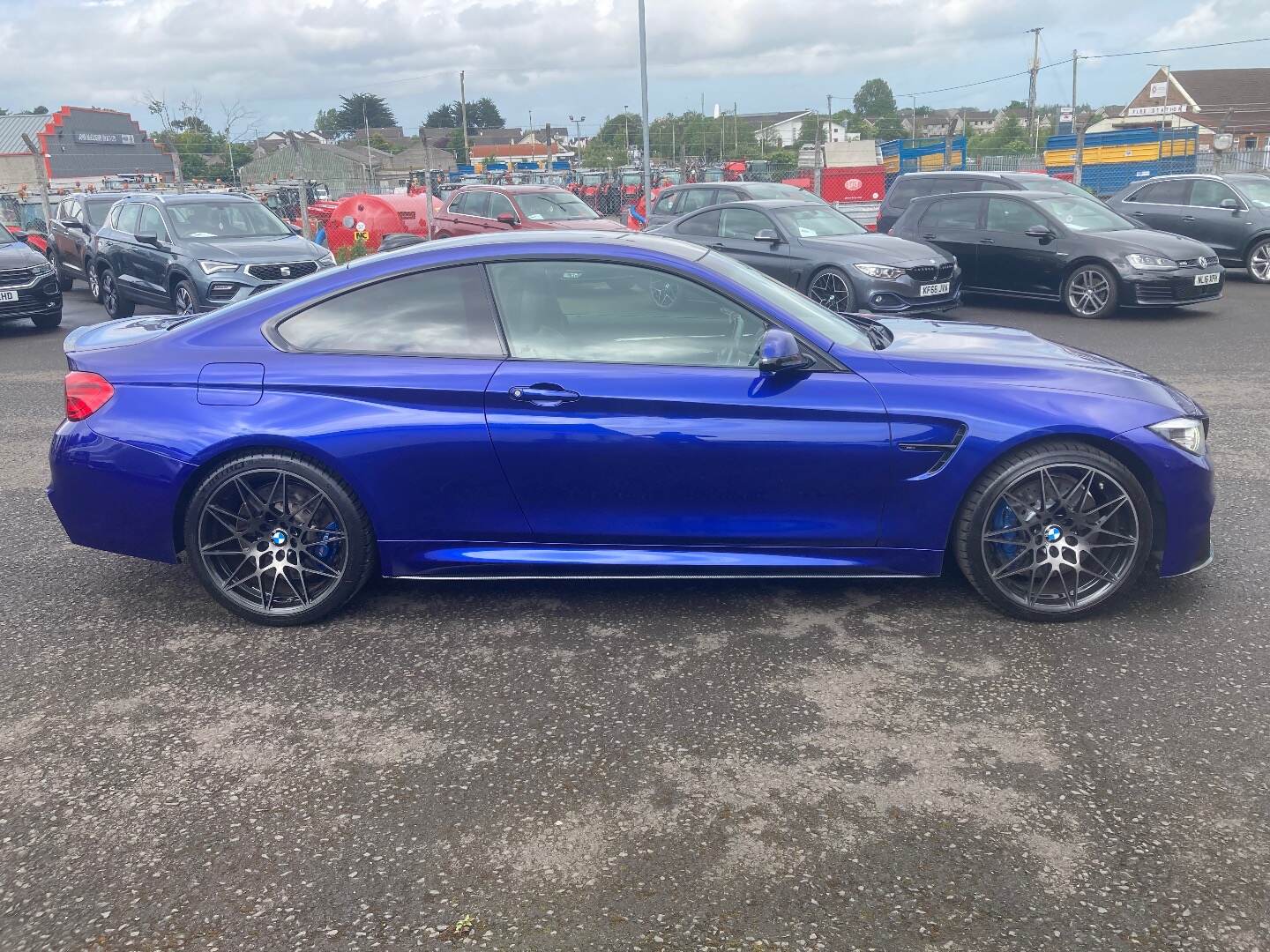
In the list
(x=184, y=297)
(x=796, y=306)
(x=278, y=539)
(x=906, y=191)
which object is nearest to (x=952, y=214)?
(x=906, y=191)

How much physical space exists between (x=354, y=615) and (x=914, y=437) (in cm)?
233

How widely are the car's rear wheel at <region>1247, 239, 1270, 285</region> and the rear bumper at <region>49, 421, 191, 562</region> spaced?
51.1 feet

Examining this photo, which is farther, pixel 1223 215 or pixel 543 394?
pixel 1223 215

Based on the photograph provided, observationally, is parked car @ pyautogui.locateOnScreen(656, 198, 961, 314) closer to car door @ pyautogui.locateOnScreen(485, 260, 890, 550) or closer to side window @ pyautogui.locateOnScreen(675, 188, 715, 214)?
side window @ pyautogui.locateOnScreen(675, 188, 715, 214)

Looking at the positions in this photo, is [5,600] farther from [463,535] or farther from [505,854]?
[505,854]

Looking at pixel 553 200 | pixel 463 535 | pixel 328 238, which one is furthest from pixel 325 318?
pixel 328 238

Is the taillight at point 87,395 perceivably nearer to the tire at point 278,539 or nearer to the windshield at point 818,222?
the tire at point 278,539

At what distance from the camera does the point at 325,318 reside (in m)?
4.34

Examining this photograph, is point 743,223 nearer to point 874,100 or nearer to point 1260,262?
point 1260,262

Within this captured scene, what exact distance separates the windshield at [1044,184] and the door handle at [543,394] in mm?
12548

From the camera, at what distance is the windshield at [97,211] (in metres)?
16.3

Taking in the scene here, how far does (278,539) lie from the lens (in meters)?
4.27

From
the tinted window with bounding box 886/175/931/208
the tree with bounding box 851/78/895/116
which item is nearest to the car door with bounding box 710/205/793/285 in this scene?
the tinted window with bounding box 886/175/931/208

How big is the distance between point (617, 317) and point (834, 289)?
26.1 feet
